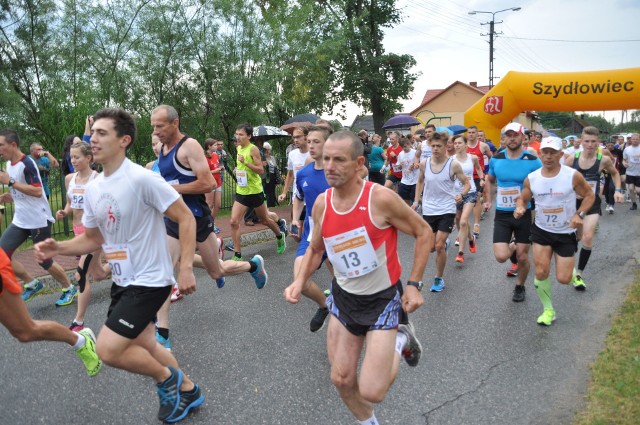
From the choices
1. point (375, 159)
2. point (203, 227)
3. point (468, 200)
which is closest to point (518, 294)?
point (468, 200)

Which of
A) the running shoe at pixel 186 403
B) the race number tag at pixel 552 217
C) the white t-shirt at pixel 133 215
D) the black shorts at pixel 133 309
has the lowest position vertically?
the running shoe at pixel 186 403

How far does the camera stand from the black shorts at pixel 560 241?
5.59 m

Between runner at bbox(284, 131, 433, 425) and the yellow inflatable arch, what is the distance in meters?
13.5

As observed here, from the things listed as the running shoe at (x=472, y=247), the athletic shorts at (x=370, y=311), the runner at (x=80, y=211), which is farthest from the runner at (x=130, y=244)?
the running shoe at (x=472, y=247)

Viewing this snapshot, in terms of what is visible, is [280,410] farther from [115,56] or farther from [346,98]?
[346,98]

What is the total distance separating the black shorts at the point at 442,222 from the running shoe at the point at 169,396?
4349 millimetres

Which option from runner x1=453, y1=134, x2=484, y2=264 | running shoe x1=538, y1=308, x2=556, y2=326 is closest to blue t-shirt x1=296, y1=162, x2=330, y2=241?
running shoe x1=538, y1=308, x2=556, y2=326

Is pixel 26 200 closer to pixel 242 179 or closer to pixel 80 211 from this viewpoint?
pixel 80 211

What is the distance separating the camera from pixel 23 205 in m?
6.06

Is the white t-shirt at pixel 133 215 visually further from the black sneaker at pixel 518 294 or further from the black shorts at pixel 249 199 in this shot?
the black shorts at pixel 249 199

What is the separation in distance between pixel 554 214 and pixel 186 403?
4073mm

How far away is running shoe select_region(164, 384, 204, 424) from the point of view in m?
3.46

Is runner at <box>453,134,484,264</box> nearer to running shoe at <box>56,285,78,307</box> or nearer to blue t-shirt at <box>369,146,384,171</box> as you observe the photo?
blue t-shirt at <box>369,146,384,171</box>

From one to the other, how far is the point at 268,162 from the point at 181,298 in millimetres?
7593
